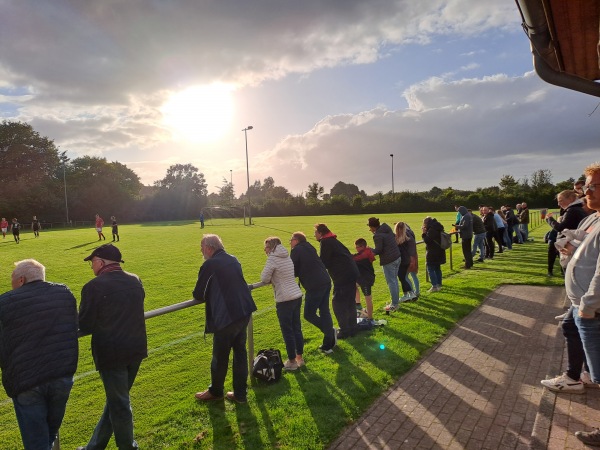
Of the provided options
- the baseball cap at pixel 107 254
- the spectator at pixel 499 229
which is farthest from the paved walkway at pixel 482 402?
the spectator at pixel 499 229

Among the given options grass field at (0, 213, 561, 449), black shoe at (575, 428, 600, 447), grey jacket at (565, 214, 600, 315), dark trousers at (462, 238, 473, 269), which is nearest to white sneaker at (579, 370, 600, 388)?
black shoe at (575, 428, 600, 447)

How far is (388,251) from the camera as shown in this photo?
8312 millimetres

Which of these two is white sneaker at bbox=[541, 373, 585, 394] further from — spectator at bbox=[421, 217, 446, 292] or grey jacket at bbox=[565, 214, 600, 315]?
spectator at bbox=[421, 217, 446, 292]

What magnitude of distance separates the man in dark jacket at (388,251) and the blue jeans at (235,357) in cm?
411

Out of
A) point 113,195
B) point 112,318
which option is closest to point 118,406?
point 112,318

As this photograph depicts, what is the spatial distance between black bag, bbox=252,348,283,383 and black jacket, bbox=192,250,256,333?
102 cm

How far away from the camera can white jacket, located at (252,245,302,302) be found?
5.49 meters

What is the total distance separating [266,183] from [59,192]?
100168 mm

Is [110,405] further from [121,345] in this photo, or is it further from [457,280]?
[457,280]

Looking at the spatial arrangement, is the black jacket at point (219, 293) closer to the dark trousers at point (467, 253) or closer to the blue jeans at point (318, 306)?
the blue jeans at point (318, 306)

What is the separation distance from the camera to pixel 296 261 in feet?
19.5

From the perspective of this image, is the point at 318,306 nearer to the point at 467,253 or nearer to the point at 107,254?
the point at 107,254

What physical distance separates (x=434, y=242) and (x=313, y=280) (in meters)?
4.64

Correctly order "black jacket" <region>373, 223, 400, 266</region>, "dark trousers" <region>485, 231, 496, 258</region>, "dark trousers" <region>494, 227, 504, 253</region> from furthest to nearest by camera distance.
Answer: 1. "dark trousers" <region>494, 227, 504, 253</region>
2. "dark trousers" <region>485, 231, 496, 258</region>
3. "black jacket" <region>373, 223, 400, 266</region>
